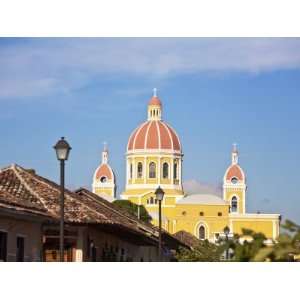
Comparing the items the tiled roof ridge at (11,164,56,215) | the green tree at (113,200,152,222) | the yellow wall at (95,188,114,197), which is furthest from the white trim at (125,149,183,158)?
the tiled roof ridge at (11,164,56,215)

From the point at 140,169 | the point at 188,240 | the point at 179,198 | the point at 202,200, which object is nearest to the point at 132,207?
the point at 140,169

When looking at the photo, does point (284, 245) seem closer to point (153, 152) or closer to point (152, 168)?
point (153, 152)

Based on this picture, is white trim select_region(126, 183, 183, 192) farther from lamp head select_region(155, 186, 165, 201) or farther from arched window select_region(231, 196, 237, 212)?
lamp head select_region(155, 186, 165, 201)

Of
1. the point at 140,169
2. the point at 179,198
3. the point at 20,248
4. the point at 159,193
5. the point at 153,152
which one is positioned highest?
the point at 153,152

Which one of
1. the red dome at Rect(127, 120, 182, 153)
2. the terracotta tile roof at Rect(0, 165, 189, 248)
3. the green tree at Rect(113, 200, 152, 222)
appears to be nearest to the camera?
the terracotta tile roof at Rect(0, 165, 189, 248)

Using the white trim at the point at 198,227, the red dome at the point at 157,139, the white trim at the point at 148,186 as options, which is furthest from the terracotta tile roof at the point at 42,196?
the white trim at the point at 198,227

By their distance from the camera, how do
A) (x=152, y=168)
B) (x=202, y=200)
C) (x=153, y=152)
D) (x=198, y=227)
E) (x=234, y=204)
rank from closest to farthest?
(x=153, y=152) < (x=152, y=168) < (x=202, y=200) < (x=234, y=204) < (x=198, y=227)

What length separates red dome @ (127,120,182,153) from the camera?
1104 inches

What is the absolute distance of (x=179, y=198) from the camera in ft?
175

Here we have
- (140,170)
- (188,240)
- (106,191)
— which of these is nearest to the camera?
(188,240)

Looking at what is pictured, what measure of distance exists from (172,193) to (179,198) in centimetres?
302
